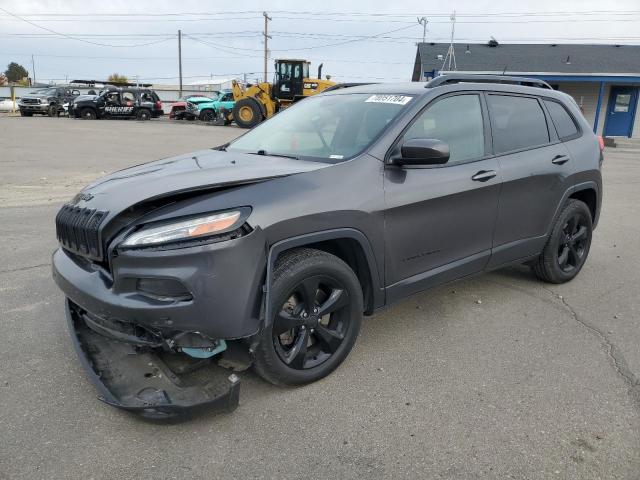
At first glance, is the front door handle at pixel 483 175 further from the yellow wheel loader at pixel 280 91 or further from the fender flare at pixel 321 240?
the yellow wheel loader at pixel 280 91

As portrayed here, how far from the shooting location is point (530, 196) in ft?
14.2

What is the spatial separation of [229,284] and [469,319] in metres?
2.29

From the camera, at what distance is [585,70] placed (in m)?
27.1

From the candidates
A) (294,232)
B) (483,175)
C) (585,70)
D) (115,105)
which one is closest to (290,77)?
(115,105)

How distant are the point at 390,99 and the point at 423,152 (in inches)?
29.4

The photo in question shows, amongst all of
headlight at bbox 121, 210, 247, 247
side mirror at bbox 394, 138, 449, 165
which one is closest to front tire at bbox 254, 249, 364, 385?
headlight at bbox 121, 210, 247, 247

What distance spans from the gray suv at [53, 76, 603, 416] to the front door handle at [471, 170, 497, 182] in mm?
11

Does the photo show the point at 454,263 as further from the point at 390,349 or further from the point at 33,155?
the point at 33,155

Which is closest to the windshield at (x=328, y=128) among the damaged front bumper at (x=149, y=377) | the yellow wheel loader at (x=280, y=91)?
the damaged front bumper at (x=149, y=377)

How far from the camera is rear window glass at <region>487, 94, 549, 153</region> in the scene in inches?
162

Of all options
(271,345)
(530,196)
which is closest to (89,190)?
(271,345)

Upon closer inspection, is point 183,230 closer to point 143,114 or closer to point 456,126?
point 456,126

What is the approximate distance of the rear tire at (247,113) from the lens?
2780 cm

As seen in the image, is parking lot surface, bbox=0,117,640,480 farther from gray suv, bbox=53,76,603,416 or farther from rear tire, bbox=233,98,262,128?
rear tire, bbox=233,98,262,128
